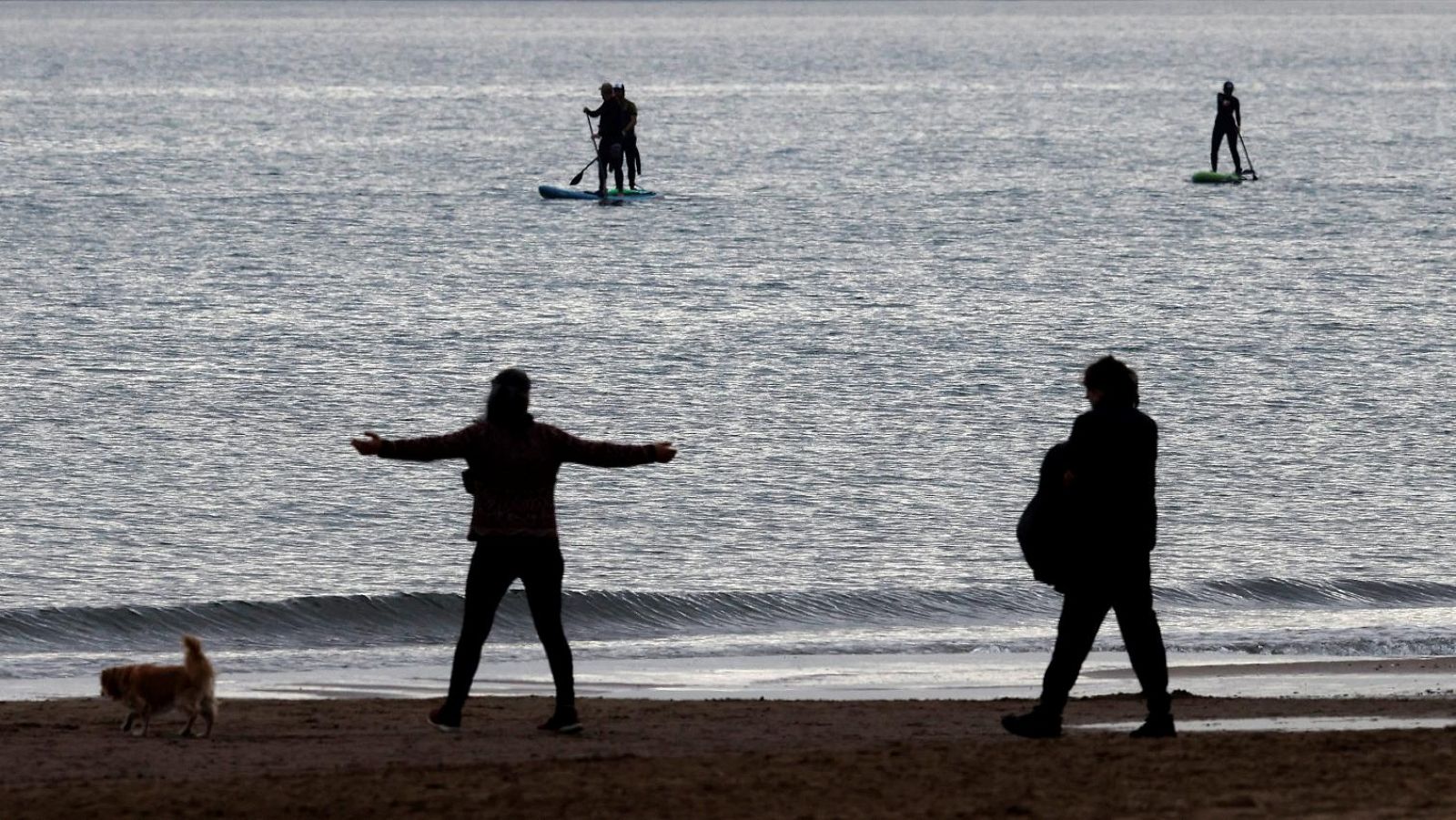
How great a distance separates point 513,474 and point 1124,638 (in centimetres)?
236

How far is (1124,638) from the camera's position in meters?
9.27

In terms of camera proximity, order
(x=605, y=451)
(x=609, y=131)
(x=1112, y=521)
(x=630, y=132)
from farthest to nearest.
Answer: (x=630, y=132) < (x=609, y=131) < (x=605, y=451) < (x=1112, y=521)

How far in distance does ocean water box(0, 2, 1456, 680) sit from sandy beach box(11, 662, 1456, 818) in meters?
3.27

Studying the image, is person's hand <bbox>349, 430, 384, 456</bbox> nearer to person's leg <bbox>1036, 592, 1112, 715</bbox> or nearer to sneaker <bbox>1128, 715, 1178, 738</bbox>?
person's leg <bbox>1036, 592, 1112, 715</bbox>

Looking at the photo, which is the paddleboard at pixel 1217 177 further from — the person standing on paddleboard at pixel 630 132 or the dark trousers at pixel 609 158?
the dark trousers at pixel 609 158

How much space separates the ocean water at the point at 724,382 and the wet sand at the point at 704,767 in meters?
3.24

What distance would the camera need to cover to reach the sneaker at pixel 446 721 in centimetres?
966

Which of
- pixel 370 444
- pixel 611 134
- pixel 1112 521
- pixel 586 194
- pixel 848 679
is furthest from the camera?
pixel 586 194

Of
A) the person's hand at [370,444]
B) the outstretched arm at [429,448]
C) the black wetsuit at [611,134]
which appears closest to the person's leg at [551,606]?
the outstretched arm at [429,448]

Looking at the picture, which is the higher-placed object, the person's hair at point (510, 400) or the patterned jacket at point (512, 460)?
A: the person's hair at point (510, 400)

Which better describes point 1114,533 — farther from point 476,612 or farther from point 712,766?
point 476,612

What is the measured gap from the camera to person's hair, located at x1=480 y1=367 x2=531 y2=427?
29.9 ft

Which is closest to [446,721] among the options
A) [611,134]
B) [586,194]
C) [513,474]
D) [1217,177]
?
[513,474]

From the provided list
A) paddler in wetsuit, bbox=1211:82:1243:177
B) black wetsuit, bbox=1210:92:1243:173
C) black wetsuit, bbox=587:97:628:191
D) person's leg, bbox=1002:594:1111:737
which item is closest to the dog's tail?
person's leg, bbox=1002:594:1111:737
